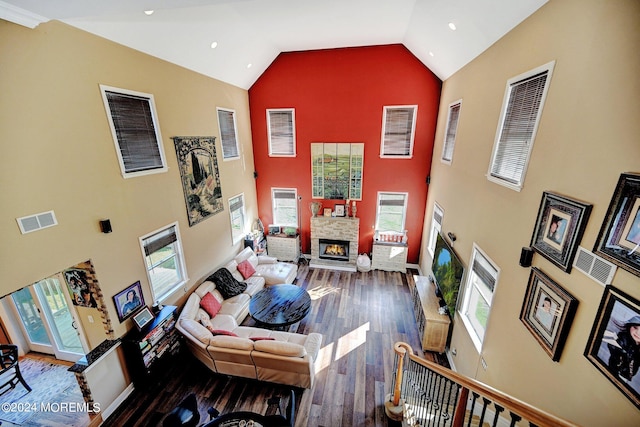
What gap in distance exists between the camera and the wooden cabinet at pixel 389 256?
7.58 meters

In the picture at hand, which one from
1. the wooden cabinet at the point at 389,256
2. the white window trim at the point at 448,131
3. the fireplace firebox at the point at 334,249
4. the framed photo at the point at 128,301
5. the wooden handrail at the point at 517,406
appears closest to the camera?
the wooden handrail at the point at 517,406

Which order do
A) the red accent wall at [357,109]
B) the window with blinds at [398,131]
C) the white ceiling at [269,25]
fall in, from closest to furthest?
the white ceiling at [269,25]
the red accent wall at [357,109]
the window with blinds at [398,131]

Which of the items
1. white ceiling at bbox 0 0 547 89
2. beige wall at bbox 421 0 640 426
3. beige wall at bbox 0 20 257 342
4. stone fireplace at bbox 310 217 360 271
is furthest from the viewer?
stone fireplace at bbox 310 217 360 271

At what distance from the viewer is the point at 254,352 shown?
403 centimetres

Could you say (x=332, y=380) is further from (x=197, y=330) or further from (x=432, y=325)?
(x=197, y=330)

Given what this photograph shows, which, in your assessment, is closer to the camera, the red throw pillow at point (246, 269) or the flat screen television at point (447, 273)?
the flat screen television at point (447, 273)

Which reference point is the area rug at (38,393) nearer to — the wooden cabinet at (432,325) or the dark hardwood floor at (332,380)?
the dark hardwood floor at (332,380)

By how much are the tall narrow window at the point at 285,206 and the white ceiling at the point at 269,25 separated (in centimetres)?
329

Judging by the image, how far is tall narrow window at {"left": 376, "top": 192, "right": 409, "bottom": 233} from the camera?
25.0 ft

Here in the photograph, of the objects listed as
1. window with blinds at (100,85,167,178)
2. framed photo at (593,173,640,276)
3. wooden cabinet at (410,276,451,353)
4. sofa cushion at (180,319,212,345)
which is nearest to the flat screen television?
wooden cabinet at (410,276,451,353)

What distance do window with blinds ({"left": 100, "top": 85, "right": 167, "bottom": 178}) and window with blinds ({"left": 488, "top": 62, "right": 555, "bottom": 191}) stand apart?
542 cm

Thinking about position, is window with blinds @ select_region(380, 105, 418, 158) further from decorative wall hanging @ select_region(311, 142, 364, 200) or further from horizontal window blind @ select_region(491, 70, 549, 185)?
horizontal window blind @ select_region(491, 70, 549, 185)

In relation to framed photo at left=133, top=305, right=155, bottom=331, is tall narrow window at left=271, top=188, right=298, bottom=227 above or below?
above

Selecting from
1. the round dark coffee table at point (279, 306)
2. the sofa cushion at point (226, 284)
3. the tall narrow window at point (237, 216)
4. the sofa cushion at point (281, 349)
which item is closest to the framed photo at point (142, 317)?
the sofa cushion at point (226, 284)
